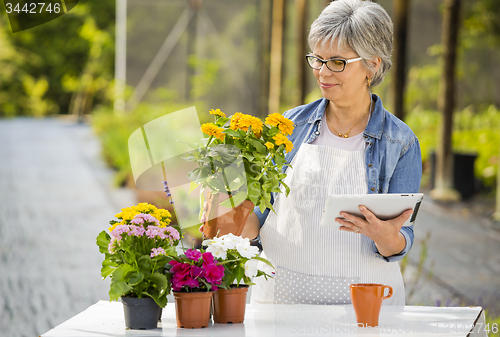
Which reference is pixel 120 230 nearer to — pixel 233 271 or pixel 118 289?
pixel 118 289

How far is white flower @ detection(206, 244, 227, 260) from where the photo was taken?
4.79 feet

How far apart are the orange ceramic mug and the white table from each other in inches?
1.0

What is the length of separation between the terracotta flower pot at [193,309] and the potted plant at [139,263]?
0.14 ft

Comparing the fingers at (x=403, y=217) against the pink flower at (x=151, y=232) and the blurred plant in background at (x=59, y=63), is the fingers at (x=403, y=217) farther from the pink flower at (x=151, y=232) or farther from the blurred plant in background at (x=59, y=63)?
the blurred plant in background at (x=59, y=63)

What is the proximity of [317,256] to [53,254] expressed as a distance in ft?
15.2

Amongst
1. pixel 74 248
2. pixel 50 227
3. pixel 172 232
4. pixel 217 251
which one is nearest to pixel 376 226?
pixel 217 251

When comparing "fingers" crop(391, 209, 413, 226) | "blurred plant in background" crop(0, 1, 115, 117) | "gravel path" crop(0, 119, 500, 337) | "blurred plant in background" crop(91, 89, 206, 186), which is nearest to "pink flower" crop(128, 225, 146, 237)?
"fingers" crop(391, 209, 413, 226)

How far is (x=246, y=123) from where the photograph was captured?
4.94ft

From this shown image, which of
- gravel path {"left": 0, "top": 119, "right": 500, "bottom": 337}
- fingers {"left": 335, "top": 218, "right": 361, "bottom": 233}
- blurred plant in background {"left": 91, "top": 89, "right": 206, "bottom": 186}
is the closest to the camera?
fingers {"left": 335, "top": 218, "right": 361, "bottom": 233}

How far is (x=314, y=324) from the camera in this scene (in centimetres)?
154

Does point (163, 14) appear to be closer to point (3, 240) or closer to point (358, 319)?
point (3, 240)

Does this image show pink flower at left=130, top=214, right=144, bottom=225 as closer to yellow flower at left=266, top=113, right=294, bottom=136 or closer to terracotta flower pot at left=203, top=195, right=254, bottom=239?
terracotta flower pot at left=203, top=195, right=254, bottom=239

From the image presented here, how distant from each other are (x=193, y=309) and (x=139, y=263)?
18cm

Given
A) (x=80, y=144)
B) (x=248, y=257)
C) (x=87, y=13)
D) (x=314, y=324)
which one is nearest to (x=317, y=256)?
(x=314, y=324)
